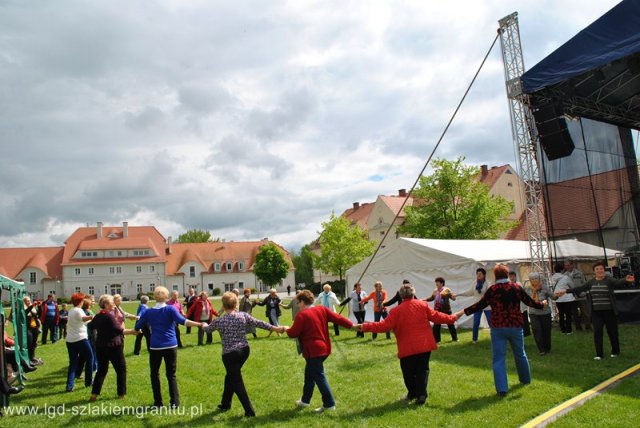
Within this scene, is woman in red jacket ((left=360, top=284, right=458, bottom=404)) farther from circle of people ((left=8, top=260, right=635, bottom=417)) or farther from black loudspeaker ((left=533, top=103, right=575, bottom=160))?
black loudspeaker ((left=533, top=103, right=575, bottom=160))

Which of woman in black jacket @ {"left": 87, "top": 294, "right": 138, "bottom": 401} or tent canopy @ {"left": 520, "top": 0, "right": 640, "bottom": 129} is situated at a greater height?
tent canopy @ {"left": 520, "top": 0, "right": 640, "bottom": 129}

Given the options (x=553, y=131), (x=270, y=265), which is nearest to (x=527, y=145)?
(x=553, y=131)

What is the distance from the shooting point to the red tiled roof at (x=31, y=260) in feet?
218

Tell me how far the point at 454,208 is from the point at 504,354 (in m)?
29.9

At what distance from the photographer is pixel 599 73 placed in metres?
13.8

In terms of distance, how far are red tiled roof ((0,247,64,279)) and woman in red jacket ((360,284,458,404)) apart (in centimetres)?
7016

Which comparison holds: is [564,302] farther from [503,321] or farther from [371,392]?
[371,392]

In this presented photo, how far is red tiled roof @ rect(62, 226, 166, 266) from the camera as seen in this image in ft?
223

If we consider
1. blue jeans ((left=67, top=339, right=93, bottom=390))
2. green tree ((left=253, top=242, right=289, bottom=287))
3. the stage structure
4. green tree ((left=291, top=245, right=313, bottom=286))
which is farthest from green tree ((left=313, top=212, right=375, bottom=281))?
blue jeans ((left=67, top=339, right=93, bottom=390))

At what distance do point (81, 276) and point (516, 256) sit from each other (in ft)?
208

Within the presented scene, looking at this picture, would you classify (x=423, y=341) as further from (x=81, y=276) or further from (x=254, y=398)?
(x=81, y=276)

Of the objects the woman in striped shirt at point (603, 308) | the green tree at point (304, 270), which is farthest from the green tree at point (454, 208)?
the green tree at point (304, 270)

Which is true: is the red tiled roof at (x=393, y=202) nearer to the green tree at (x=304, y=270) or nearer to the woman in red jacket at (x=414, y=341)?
the green tree at (x=304, y=270)

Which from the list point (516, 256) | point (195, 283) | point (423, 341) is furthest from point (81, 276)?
point (423, 341)
